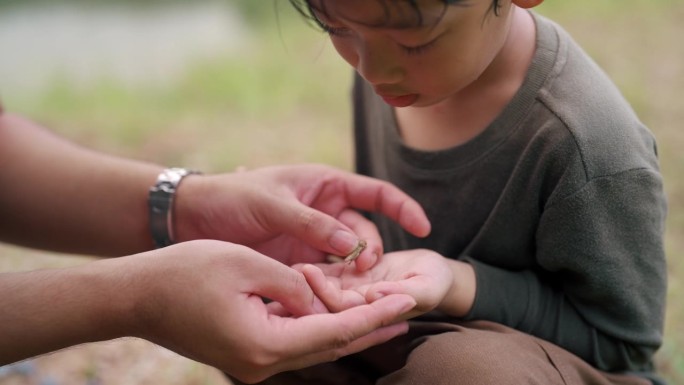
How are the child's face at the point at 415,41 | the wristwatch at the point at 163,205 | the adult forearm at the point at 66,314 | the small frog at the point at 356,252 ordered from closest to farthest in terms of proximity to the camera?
the child's face at the point at 415,41, the adult forearm at the point at 66,314, the small frog at the point at 356,252, the wristwatch at the point at 163,205

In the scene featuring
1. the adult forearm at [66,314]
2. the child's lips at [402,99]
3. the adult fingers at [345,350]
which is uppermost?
the child's lips at [402,99]

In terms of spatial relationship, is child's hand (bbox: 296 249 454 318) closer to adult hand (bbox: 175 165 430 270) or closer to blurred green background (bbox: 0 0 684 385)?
adult hand (bbox: 175 165 430 270)

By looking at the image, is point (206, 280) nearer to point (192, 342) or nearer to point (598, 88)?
point (192, 342)

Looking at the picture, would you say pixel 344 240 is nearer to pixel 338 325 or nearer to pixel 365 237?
pixel 365 237

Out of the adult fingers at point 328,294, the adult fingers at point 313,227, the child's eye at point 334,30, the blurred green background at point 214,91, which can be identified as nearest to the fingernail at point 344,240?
the adult fingers at point 313,227

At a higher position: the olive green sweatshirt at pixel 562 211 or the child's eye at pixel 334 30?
the child's eye at pixel 334 30

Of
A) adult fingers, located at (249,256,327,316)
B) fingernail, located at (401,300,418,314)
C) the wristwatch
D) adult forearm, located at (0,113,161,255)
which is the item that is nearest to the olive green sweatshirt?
fingernail, located at (401,300,418,314)

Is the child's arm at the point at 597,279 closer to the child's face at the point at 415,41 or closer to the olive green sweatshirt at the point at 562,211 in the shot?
the olive green sweatshirt at the point at 562,211

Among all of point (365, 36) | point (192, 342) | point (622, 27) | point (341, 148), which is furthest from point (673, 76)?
point (192, 342)
